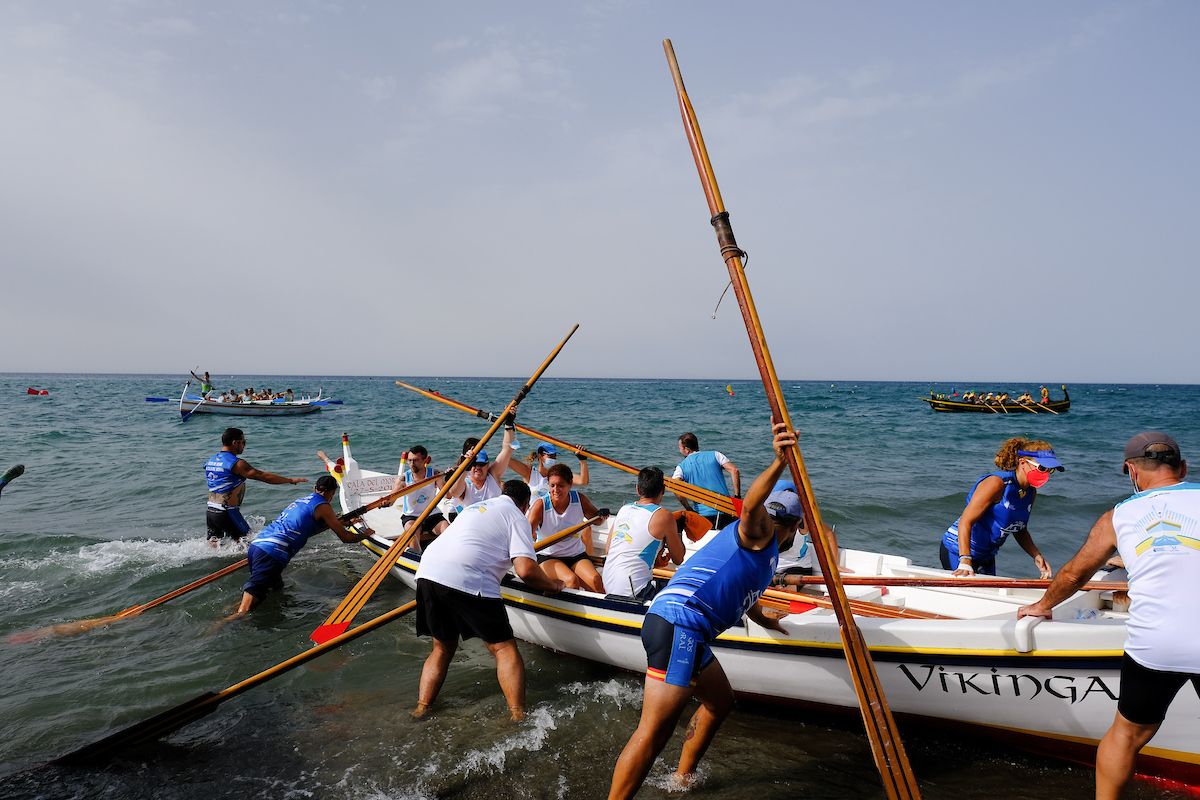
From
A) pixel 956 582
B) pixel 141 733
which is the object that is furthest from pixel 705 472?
pixel 141 733

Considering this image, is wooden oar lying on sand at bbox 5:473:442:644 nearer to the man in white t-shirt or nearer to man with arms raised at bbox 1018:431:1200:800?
the man in white t-shirt

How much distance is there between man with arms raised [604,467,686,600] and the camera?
17.0ft

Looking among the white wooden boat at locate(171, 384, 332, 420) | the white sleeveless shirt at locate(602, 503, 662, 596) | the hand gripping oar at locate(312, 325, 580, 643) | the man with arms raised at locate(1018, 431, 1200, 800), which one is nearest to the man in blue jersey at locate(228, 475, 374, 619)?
the hand gripping oar at locate(312, 325, 580, 643)

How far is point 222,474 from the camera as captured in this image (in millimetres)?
8297

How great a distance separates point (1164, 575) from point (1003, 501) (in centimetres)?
317

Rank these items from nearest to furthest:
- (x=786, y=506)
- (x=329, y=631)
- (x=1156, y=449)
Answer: (x=1156, y=449) < (x=786, y=506) < (x=329, y=631)

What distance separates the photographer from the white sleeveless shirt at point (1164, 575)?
2844mm

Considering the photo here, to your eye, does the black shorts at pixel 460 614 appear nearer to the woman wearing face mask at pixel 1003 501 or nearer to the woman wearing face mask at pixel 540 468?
the woman wearing face mask at pixel 540 468

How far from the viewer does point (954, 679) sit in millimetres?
4125

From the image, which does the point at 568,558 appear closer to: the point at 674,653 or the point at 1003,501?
the point at 674,653

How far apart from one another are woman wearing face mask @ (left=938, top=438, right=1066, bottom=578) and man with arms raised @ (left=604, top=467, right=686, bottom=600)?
2.87 m

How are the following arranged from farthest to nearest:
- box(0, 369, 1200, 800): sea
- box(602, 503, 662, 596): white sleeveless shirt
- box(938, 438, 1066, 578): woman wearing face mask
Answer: box(938, 438, 1066, 578): woman wearing face mask, box(602, 503, 662, 596): white sleeveless shirt, box(0, 369, 1200, 800): sea

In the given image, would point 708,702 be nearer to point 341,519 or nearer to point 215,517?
point 341,519

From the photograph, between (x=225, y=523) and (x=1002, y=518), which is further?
(x=225, y=523)
